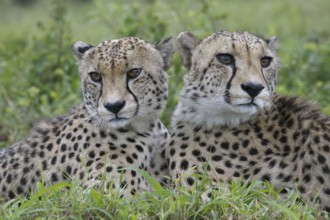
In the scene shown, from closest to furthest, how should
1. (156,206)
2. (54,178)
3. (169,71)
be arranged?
1. (156,206)
2. (54,178)
3. (169,71)

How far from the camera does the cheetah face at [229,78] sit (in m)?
5.00

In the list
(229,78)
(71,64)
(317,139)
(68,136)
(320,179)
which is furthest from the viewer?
(71,64)

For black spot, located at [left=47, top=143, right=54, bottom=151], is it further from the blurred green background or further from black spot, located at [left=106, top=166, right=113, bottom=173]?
the blurred green background

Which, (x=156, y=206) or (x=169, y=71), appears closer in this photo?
(x=156, y=206)

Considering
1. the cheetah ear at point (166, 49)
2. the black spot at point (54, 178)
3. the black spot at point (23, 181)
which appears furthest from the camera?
the cheetah ear at point (166, 49)

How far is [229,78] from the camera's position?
511 centimetres

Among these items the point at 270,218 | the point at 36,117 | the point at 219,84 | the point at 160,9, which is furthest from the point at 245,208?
the point at 160,9

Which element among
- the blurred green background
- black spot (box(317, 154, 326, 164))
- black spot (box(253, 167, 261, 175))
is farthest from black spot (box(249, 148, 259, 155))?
the blurred green background

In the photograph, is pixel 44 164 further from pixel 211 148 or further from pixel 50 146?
pixel 211 148

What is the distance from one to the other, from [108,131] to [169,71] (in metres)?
1.51

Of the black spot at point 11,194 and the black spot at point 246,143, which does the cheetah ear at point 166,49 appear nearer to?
the black spot at point 246,143

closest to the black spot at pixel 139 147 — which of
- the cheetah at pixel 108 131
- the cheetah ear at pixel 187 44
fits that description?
the cheetah at pixel 108 131

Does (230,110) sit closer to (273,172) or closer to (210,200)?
(273,172)

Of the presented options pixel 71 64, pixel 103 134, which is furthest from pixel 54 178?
pixel 71 64
